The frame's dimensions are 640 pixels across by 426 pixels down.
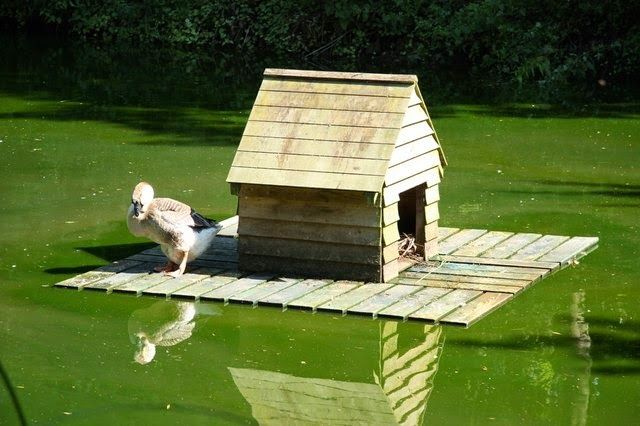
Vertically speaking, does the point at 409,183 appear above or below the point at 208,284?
above

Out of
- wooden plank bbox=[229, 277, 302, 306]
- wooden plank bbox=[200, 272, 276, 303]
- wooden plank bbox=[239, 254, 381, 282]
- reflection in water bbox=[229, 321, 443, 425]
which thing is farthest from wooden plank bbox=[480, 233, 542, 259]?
reflection in water bbox=[229, 321, 443, 425]

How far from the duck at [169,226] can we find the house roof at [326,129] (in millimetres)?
409

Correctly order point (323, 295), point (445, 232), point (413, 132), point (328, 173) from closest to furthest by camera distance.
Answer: point (323, 295) < point (328, 173) < point (413, 132) < point (445, 232)

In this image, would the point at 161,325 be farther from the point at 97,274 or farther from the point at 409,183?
the point at 409,183

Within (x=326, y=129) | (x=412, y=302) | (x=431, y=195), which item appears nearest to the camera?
(x=412, y=302)

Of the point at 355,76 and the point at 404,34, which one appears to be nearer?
the point at 355,76

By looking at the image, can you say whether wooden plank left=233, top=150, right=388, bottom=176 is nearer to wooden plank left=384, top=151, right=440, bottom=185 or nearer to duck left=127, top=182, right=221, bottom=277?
wooden plank left=384, top=151, right=440, bottom=185

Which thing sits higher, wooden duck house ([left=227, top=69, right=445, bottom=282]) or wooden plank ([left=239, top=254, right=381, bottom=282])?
wooden duck house ([left=227, top=69, right=445, bottom=282])

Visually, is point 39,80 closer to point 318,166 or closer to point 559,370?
point 318,166

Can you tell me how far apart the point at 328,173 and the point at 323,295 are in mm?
723

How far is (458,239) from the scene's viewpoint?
8508mm

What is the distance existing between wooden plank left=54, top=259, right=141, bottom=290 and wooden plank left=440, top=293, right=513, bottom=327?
2218 millimetres

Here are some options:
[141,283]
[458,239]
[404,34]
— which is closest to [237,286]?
[141,283]

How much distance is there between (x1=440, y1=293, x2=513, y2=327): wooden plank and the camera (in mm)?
6844
